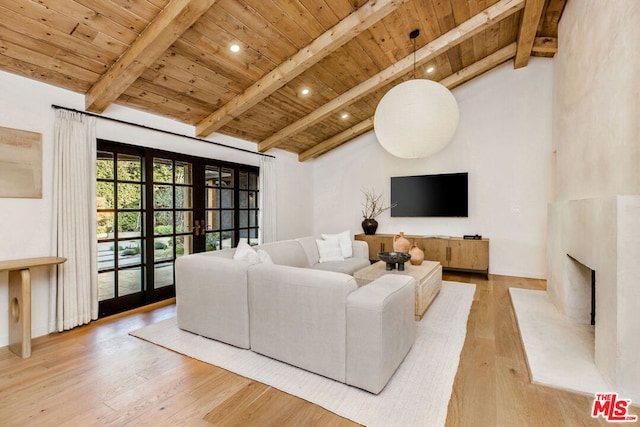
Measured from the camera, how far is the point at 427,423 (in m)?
1.68

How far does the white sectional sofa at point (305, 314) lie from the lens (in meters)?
1.94

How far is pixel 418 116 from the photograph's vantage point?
2811 mm

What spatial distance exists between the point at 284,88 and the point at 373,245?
11.1 feet

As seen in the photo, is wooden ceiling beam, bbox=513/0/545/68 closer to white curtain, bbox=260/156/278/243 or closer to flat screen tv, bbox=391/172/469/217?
flat screen tv, bbox=391/172/469/217

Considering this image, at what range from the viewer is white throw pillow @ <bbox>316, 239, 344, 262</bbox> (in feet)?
14.8

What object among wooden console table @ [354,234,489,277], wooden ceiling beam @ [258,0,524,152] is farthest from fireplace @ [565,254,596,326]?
wooden ceiling beam @ [258,0,524,152]

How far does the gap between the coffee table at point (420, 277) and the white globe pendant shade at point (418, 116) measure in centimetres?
138

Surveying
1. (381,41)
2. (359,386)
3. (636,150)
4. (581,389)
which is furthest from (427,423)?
(381,41)

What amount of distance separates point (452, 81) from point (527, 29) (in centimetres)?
128

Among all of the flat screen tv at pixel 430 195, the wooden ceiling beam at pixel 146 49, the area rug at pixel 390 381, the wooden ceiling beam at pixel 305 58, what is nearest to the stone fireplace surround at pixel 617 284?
the area rug at pixel 390 381

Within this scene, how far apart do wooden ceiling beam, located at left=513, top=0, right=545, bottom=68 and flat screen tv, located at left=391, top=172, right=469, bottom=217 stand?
1.97m

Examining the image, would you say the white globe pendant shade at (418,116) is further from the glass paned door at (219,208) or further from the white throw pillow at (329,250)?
the glass paned door at (219,208)

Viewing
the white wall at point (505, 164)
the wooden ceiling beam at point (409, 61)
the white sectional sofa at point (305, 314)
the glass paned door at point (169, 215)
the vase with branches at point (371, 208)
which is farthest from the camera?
the vase with branches at point (371, 208)
